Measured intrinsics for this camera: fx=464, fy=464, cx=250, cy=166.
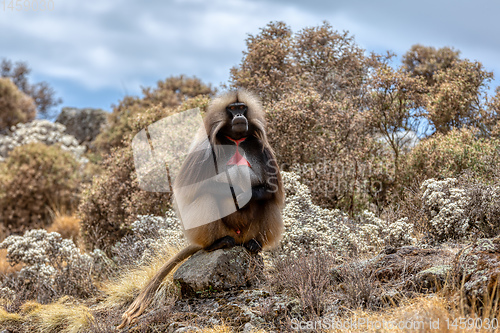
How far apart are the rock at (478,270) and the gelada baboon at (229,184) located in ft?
6.16

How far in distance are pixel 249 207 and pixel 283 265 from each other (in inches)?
27.5

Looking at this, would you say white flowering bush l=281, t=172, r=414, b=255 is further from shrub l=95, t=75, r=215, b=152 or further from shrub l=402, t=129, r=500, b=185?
shrub l=95, t=75, r=215, b=152

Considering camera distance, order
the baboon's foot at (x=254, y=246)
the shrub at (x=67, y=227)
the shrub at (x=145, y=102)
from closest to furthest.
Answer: the baboon's foot at (x=254, y=246) < the shrub at (x=67, y=227) < the shrub at (x=145, y=102)

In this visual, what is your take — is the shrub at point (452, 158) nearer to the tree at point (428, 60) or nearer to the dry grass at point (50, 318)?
the tree at point (428, 60)

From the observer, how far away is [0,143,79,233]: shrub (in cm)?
1239

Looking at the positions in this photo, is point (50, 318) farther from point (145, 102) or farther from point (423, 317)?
point (145, 102)

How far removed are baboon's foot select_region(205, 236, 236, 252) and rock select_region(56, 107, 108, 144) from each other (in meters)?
15.5

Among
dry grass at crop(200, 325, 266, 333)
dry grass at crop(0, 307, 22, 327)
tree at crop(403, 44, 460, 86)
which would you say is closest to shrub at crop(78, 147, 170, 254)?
dry grass at crop(0, 307, 22, 327)

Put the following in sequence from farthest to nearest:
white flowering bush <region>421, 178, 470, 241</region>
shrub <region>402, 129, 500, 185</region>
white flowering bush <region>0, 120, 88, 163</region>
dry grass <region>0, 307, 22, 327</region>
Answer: white flowering bush <region>0, 120, 88, 163</region>, shrub <region>402, 129, 500, 185</region>, dry grass <region>0, 307, 22, 327</region>, white flowering bush <region>421, 178, 470, 241</region>

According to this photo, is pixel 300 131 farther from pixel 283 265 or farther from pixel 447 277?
pixel 447 277

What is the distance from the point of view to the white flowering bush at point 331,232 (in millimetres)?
5637

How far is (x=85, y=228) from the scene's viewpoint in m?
9.55

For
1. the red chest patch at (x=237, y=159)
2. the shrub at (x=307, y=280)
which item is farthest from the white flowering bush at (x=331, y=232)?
the red chest patch at (x=237, y=159)

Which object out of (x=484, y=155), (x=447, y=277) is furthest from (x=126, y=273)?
(x=484, y=155)
